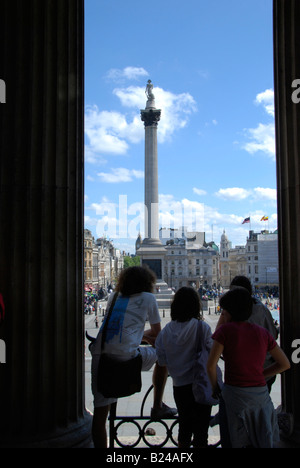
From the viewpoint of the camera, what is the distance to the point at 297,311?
3.73 meters

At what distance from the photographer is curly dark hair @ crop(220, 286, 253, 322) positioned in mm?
3012

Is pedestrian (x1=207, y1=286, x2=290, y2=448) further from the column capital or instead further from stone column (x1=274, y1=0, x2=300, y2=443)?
the column capital

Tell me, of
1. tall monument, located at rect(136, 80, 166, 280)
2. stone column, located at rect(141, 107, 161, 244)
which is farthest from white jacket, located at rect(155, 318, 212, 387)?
stone column, located at rect(141, 107, 161, 244)

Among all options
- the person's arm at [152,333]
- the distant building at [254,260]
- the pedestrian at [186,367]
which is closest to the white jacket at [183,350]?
the pedestrian at [186,367]

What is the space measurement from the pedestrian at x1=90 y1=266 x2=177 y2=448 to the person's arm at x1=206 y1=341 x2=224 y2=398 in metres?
0.52

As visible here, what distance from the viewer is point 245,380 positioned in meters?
2.92

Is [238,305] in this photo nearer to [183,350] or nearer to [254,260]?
[183,350]

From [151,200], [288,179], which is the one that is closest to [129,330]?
[288,179]

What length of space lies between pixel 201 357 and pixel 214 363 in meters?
0.32

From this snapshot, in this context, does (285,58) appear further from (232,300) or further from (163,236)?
(163,236)
